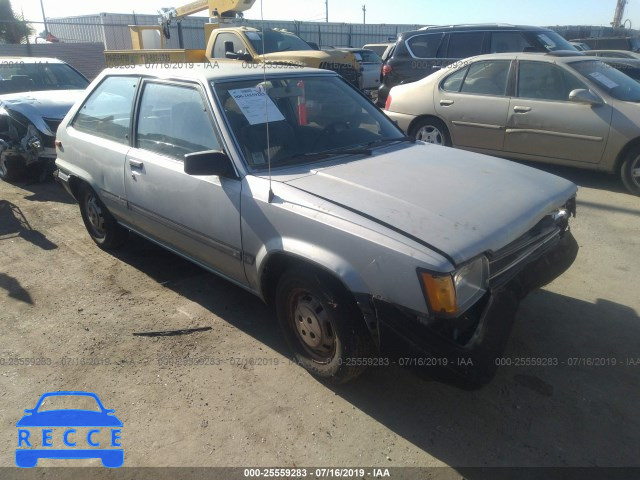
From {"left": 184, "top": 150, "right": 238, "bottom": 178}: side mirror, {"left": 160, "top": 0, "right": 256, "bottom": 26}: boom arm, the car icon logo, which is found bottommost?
the car icon logo

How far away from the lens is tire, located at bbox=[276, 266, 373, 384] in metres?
2.55

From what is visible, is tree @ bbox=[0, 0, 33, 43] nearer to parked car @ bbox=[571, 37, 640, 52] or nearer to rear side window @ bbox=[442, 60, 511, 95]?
rear side window @ bbox=[442, 60, 511, 95]

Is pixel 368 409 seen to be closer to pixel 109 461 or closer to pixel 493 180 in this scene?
pixel 109 461

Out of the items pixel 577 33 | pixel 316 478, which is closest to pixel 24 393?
pixel 316 478

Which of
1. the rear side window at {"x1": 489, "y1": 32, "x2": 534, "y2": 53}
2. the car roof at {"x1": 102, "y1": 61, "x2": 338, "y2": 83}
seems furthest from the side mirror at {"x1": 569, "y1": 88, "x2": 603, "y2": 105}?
the car roof at {"x1": 102, "y1": 61, "x2": 338, "y2": 83}

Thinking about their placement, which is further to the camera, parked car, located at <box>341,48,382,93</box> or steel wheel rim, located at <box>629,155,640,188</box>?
parked car, located at <box>341,48,382,93</box>

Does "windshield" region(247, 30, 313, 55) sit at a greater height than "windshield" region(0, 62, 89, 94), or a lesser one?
greater

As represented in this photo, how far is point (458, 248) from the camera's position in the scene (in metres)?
2.26

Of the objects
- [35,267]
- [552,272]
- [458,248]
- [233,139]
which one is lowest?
[35,267]

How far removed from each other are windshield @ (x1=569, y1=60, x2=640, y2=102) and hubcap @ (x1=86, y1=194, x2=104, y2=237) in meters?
5.61

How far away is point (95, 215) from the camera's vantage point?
466cm

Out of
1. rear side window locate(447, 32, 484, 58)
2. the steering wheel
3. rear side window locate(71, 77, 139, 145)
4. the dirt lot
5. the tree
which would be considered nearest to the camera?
the dirt lot

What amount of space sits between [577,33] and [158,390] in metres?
33.4

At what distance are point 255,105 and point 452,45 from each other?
7200 mm
